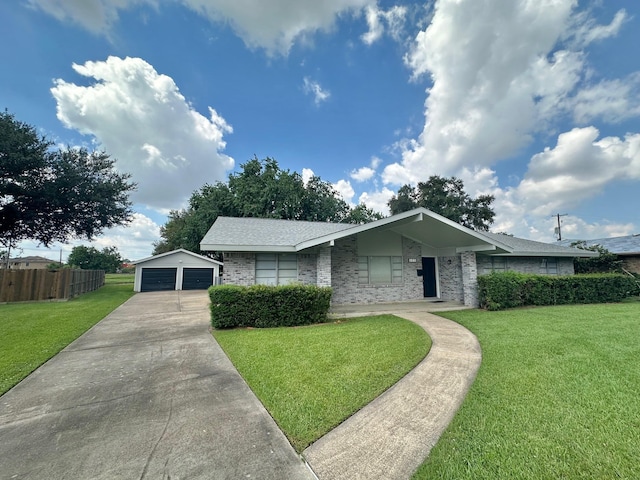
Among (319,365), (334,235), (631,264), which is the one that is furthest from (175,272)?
(631,264)

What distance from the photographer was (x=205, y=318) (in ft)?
31.5

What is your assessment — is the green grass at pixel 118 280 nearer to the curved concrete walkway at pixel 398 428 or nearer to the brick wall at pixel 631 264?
the curved concrete walkway at pixel 398 428

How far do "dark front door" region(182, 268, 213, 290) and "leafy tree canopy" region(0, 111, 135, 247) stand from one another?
21.8 ft

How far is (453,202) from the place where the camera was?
31.5m

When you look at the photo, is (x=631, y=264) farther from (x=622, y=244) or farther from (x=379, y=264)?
(x=379, y=264)

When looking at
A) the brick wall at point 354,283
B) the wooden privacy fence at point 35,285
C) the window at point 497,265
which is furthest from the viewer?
the window at point 497,265

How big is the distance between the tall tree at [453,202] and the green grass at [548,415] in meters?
27.2

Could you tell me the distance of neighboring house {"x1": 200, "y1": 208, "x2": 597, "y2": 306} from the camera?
10.0 m

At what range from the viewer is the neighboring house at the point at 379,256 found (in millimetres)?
10031

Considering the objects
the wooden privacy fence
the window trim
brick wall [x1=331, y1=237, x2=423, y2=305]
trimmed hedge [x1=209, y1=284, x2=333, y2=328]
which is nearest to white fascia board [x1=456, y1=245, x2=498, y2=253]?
brick wall [x1=331, y1=237, x2=423, y2=305]

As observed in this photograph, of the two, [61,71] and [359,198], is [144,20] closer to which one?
[61,71]

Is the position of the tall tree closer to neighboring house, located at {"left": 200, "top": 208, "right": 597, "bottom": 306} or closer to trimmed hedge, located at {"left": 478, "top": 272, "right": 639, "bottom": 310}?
neighboring house, located at {"left": 200, "top": 208, "right": 597, "bottom": 306}

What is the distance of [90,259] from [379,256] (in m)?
55.2

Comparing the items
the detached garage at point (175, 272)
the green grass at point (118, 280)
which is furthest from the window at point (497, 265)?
the green grass at point (118, 280)
